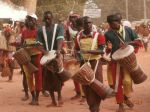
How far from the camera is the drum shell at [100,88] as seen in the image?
8820mm

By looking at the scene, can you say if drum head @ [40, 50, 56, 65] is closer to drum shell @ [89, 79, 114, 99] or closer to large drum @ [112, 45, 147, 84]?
large drum @ [112, 45, 147, 84]

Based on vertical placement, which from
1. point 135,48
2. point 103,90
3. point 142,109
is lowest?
point 142,109

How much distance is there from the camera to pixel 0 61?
1778 cm

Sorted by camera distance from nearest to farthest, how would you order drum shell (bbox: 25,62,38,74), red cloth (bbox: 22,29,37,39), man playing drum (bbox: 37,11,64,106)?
1. man playing drum (bbox: 37,11,64,106)
2. drum shell (bbox: 25,62,38,74)
3. red cloth (bbox: 22,29,37,39)

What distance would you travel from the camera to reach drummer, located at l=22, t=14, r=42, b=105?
38.3ft

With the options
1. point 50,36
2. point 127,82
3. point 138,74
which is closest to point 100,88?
point 138,74

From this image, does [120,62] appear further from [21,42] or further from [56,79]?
[21,42]

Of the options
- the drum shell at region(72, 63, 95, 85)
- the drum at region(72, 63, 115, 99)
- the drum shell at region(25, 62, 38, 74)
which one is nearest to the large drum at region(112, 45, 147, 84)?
the drum at region(72, 63, 115, 99)

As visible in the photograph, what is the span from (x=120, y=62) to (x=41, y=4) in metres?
28.0

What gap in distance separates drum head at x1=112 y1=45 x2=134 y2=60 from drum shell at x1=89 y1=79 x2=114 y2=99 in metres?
0.92

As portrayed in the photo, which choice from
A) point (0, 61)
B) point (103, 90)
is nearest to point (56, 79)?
point (103, 90)

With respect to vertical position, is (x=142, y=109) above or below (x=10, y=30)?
below

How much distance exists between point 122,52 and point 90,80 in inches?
51.7

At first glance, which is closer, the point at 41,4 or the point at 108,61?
the point at 108,61
